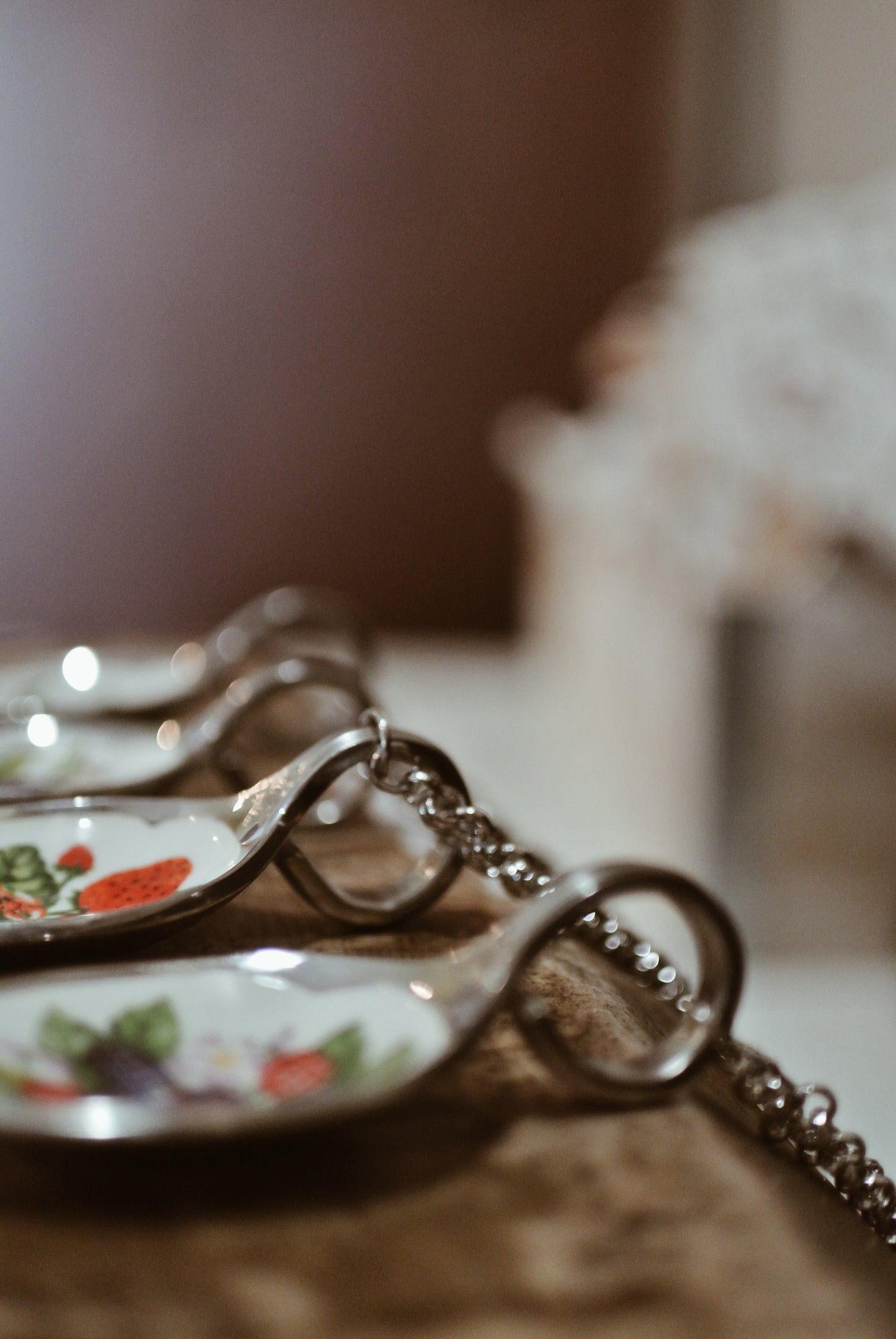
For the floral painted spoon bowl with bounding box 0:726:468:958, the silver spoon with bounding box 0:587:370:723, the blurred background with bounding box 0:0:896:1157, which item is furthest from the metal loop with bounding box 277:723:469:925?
the blurred background with bounding box 0:0:896:1157

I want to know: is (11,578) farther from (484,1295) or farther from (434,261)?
(484,1295)

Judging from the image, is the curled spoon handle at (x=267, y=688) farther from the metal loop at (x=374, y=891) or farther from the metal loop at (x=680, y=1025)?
the metal loop at (x=680, y=1025)

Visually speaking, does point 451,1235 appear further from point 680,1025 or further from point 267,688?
point 267,688

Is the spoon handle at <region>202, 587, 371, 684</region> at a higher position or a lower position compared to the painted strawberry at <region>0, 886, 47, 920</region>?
lower

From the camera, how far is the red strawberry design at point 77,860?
1.02ft

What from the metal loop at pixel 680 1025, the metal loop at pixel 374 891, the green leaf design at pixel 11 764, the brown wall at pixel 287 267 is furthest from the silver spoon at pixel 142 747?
the brown wall at pixel 287 267

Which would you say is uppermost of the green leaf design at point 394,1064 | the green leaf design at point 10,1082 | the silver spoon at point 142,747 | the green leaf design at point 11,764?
the green leaf design at point 394,1064

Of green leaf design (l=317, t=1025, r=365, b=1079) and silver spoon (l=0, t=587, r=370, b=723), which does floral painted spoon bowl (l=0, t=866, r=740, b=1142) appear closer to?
green leaf design (l=317, t=1025, r=365, b=1079)

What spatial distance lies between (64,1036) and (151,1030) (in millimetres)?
17

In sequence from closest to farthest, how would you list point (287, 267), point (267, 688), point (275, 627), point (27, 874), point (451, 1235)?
point (451, 1235) → point (27, 874) → point (267, 688) → point (275, 627) → point (287, 267)

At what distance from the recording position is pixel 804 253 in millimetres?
1142

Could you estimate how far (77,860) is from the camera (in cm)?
31

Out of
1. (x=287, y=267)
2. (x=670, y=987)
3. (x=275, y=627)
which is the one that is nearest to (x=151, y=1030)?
(x=670, y=987)

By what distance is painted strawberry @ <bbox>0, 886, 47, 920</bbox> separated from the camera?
0.29 meters
